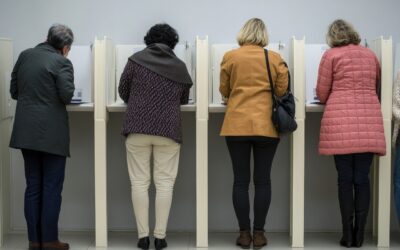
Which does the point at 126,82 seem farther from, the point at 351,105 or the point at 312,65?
the point at 351,105

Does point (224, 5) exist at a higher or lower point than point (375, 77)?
higher

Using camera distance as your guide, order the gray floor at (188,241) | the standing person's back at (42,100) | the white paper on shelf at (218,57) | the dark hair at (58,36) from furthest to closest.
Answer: the white paper on shelf at (218,57), the gray floor at (188,241), the dark hair at (58,36), the standing person's back at (42,100)

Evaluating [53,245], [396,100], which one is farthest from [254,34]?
[53,245]

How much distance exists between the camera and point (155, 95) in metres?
4.01

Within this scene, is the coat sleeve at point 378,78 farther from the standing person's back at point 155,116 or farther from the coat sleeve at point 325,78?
the standing person's back at point 155,116

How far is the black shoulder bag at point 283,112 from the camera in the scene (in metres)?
3.96

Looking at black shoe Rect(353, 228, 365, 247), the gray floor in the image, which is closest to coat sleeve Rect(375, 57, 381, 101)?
black shoe Rect(353, 228, 365, 247)

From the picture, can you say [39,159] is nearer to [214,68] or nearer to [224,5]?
[214,68]

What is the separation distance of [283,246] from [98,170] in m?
1.31

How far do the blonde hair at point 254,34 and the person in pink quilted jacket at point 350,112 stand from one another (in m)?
0.42

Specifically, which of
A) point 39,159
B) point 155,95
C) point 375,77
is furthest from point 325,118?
point 39,159

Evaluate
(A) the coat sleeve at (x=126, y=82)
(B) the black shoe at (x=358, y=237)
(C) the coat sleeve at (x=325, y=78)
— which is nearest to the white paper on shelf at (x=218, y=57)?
(C) the coat sleeve at (x=325, y=78)

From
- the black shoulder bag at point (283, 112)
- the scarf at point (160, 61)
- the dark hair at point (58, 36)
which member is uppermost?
the dark hair at point (58, 36)

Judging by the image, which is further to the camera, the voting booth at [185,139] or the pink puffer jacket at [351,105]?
the voting booth at [185,139]
